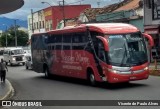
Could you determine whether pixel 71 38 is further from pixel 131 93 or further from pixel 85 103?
pixel 85 103

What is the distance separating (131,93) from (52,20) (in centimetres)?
6500

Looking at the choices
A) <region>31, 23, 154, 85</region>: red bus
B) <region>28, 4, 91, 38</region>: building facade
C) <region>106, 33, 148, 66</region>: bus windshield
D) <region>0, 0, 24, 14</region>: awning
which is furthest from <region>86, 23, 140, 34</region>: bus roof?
<region>28, 4, 91, 38</region>: building facade

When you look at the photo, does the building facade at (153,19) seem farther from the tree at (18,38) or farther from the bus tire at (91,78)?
the tree at (18,38)

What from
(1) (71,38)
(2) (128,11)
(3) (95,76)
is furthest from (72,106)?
(2) (128,11)

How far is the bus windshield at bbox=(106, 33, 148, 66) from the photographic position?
20125mm

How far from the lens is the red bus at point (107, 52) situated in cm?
2006

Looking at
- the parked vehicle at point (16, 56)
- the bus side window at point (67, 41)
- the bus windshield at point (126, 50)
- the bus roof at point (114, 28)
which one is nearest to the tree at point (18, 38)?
the parked vehicle at point (16, 56)

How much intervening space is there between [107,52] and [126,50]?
928mm

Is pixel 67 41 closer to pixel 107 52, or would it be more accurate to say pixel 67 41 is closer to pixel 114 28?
pixel 114 28

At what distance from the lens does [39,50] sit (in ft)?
103

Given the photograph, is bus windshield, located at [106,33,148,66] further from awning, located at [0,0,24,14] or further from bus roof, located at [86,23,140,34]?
awning, located at [0,0,24,14]

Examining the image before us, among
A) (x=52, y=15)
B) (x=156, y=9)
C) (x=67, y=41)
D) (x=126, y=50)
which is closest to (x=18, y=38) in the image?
(x=52, y=15)

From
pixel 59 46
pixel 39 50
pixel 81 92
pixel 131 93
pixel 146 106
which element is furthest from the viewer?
pixel 39 50

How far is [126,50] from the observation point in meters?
20.3
